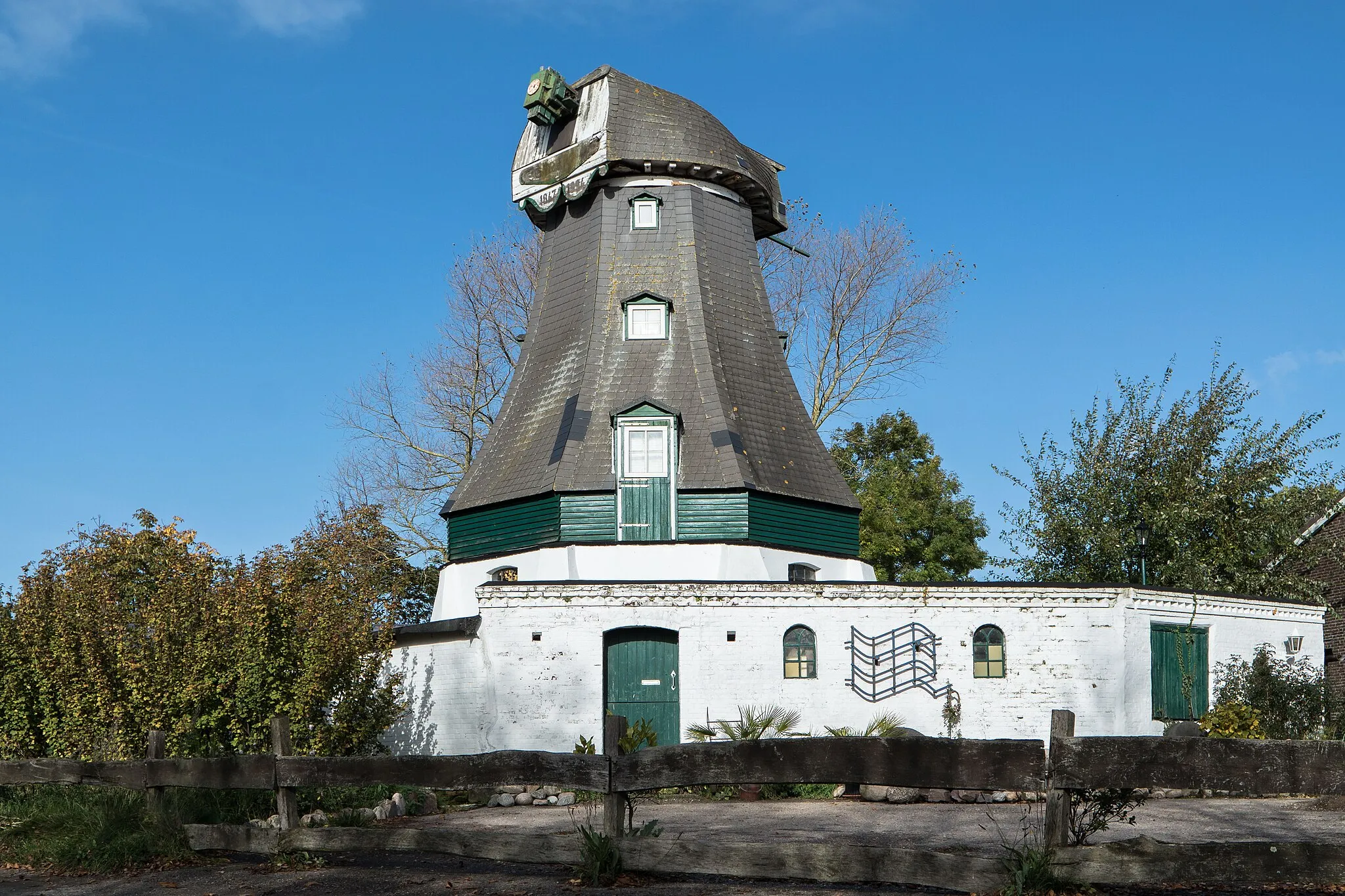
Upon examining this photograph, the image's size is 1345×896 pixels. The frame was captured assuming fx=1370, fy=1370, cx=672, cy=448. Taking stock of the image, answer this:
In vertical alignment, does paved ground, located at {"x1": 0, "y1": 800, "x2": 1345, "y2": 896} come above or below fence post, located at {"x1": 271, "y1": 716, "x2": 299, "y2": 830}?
below

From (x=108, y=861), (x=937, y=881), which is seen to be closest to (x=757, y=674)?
(x=108, y=861)

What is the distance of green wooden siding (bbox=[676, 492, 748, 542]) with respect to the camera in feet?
74.8

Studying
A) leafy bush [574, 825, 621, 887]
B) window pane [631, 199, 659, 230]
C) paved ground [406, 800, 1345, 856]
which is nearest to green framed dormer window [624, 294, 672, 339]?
window pane [631, 199, 659, 230]

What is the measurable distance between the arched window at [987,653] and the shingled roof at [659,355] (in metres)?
4.88

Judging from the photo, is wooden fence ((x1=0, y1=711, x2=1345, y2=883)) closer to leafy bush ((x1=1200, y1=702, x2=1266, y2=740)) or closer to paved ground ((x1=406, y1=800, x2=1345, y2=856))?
paved ground ((x1=406, y1=800, x2=1345, y2=856))

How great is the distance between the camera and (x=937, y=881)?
22.9ft

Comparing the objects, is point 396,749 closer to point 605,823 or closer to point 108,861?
point 108,861

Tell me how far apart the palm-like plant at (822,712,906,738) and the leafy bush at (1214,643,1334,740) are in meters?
4.98

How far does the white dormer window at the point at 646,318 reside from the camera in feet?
82.3

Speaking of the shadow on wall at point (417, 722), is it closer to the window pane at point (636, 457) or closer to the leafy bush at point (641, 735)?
the leafy bush at point (641, 735)

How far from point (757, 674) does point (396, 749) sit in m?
5.56

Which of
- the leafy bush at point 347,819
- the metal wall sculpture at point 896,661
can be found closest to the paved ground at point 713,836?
the leafy bush at point 347,819

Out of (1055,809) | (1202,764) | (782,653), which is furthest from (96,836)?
(782,653)

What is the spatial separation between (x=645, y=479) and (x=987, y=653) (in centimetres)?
650
